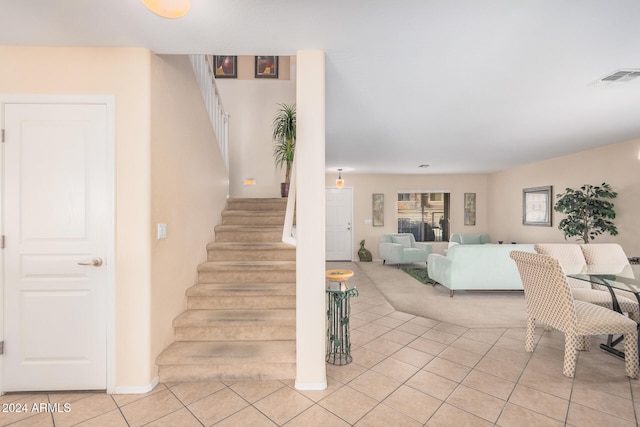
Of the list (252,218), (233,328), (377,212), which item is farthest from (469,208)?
(233,328)

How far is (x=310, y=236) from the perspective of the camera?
218 centimetres

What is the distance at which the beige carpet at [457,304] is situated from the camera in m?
3.60

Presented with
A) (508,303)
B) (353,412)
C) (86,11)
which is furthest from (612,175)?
(86,11)

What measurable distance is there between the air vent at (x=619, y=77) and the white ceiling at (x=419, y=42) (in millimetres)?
→ 90

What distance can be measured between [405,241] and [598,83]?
5233 mm

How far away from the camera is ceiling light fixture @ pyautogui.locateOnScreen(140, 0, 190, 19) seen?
3.81ft

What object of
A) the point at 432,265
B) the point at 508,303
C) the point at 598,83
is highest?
the point at 598,83

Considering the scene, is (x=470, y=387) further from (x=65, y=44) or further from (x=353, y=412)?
(x=65, y=44)

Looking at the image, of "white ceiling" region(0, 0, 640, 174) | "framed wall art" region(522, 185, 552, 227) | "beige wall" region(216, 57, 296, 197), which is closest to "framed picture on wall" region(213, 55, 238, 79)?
"beige wall" region(216, 57, 296, 197)

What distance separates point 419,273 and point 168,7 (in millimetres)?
6174

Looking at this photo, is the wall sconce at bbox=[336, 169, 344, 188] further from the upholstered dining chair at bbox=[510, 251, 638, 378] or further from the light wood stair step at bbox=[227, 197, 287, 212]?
the upholstered dining chair at bbox=[510, 251, 638, 378]

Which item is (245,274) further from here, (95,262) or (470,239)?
(470,239)

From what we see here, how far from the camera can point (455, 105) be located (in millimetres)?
3260

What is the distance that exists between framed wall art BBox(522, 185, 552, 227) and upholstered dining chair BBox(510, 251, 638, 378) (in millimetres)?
4473
